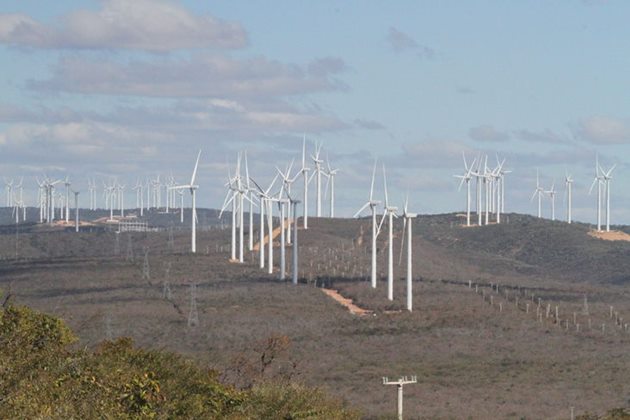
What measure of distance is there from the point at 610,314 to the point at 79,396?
387 ft

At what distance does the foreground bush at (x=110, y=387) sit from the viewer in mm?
51125

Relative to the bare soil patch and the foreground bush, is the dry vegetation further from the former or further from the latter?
the foreground bush

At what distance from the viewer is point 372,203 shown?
176 metres

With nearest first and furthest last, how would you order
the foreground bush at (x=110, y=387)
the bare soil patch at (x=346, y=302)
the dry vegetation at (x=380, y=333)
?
the foreground bush at (x=110, y=387)
the dry vegetation at (x=380, y=333)
the bare soil patch at (x=346, y=302)

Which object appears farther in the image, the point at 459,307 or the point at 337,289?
the point at 337,289

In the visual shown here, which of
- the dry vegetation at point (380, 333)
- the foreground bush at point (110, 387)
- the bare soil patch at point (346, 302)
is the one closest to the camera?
the foreground bush at point (110, 387)

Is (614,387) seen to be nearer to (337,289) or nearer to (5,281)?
(337,289)

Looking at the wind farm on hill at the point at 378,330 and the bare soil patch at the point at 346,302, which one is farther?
the bare soil patch at the point at 346,302

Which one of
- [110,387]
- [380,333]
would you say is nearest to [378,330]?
[380,333]

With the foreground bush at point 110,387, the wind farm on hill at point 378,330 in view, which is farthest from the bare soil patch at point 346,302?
the foreground bush at point 110,387

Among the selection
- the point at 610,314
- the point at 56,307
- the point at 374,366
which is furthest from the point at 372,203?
the point at 374,366

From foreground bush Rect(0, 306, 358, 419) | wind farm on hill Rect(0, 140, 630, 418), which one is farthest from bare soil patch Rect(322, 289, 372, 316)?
foreground bush Rect(0, 306, 358, 419)

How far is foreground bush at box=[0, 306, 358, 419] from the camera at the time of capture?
2013 inches

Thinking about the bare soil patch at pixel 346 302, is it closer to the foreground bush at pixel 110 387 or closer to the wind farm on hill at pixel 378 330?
the wind farm on hill at pixel 378 330
